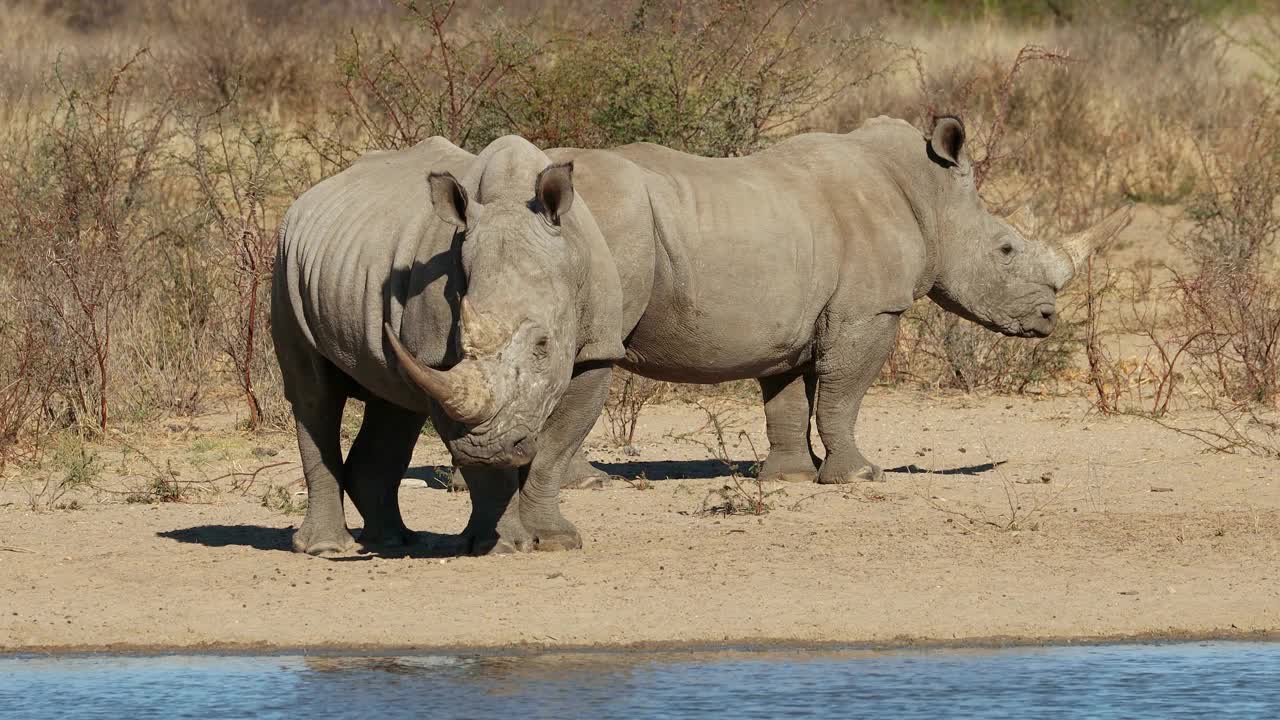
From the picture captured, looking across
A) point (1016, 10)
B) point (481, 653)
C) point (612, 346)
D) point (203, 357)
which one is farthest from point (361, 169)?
point (1016, 10)

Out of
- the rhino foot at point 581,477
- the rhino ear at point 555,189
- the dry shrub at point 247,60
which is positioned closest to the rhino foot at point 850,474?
the rhino foot at point 581,477

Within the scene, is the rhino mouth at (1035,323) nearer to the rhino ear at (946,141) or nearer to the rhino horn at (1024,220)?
the rhino horn at (1024,220)

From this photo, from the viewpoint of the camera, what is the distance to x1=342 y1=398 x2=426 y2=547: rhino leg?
30.7ft

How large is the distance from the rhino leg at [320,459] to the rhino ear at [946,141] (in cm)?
356

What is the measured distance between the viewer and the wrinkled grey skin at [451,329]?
25.5 feet

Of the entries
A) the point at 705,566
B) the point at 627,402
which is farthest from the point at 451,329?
the point at 627,402

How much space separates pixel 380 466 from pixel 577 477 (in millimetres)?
1848

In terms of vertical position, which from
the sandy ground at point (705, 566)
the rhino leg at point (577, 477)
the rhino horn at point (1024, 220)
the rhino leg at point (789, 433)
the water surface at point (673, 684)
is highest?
the rhino horn at point (1024, 220)

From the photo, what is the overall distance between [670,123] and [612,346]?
16.9 feet

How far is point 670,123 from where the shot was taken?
13570 millimetres

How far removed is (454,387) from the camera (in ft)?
24.7

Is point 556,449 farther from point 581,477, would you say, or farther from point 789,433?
point 789,433

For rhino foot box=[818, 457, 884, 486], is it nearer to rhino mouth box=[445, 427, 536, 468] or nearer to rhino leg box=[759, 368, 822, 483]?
rhino leg box=[759, 368, 822, 483]

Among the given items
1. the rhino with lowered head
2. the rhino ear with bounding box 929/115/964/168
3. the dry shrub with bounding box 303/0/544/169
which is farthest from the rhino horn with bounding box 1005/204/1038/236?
the dry shrub with bounding box 303/0/544/169
